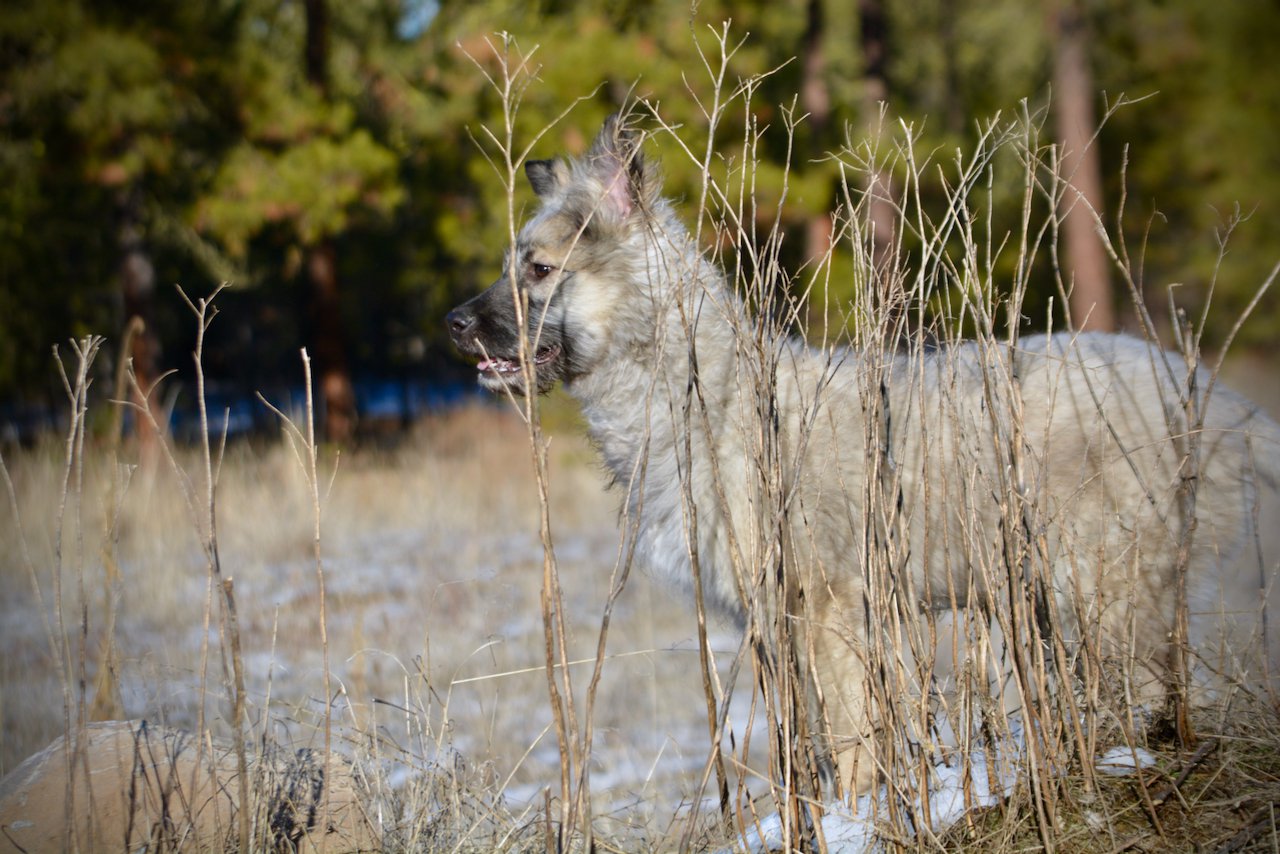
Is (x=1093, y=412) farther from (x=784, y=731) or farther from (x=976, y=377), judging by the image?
(x=784, y=731)

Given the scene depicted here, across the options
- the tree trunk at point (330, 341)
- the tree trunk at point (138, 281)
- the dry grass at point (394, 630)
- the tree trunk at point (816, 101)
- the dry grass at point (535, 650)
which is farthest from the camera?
the tree trunk at point (330, 341)

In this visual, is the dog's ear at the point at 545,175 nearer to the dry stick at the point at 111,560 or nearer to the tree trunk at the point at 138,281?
the dry stick at the point at 111,560

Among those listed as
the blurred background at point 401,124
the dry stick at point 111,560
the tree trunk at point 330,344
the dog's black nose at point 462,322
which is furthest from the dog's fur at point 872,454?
the tree trunk at point 330,344

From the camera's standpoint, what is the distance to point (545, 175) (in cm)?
465

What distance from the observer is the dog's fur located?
2.57 meters

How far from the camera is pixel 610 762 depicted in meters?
4.64

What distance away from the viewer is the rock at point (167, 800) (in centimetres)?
267

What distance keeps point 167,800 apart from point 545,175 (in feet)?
9.90

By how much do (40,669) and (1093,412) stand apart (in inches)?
234

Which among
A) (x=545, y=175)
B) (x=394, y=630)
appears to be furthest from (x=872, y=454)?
(x=394, y=630)

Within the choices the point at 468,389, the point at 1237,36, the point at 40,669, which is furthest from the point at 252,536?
the point at 1237,36

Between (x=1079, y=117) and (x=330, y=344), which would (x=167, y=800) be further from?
(x=1079, y=117)

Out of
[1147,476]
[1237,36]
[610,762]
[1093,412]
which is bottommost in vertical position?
[610,762]

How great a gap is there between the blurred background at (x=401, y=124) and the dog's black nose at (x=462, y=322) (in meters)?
3.12
